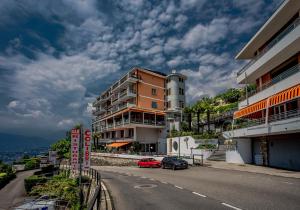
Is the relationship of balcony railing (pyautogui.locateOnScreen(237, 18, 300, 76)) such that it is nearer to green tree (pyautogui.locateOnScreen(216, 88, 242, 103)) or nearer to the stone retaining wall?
the stone retaining wall

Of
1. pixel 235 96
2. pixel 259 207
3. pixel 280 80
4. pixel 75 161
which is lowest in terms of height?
pixel 259 207

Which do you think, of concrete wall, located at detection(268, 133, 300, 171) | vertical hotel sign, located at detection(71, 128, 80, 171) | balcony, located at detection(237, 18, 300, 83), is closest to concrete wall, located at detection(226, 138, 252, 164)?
concrete wall, located at detection(268, 133, 300, 171)

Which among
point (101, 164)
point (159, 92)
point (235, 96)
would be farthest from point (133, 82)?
point (235, 96)

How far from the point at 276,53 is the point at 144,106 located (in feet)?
126

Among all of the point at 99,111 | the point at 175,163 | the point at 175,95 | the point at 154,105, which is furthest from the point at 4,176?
the point at 99,111

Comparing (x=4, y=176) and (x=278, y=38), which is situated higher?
(x=278, y=38)

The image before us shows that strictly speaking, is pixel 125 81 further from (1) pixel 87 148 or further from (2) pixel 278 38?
(1) pixel 87 148

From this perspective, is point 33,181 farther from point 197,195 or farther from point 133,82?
point 133,82

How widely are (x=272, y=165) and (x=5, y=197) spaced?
26631 mm

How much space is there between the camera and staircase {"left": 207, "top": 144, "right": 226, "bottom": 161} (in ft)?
118

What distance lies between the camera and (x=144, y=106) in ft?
199

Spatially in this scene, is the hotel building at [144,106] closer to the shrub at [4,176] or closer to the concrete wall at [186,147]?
the concrete wall at [186,147]

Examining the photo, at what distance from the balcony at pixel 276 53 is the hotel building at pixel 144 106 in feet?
90.9

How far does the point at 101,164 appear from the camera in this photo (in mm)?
47781
